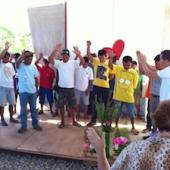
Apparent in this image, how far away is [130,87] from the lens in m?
4.80

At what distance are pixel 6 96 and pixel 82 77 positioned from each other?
51.9 inches

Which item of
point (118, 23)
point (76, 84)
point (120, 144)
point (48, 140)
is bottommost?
point (48, 140)

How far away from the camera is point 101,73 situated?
199 inches

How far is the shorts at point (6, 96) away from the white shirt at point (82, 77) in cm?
113

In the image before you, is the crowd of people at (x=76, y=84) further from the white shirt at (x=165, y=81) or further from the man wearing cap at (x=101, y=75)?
the white shirt at (x=165, y=81)

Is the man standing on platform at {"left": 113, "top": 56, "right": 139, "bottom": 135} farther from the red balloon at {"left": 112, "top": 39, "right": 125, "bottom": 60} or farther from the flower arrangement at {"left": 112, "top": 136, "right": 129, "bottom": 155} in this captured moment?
the flower arrangement at {"left": 112, "top": 136, "right": 129, "bottom": 155}

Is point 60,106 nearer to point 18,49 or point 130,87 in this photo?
point 130,87

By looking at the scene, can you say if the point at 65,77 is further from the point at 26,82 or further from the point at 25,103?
the point at 25,103

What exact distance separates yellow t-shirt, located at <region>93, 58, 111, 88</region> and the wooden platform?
0.80 meters

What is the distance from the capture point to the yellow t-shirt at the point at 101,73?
503cm

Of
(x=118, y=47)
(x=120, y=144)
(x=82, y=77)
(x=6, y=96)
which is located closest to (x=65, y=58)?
(x=82, y=77)

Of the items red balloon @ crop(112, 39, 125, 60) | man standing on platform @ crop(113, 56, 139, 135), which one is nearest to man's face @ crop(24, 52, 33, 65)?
man standing on platform @ crop(113, 56, 139, 135)

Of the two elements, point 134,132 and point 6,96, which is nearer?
Result: point 134,132

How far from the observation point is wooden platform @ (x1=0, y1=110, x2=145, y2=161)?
412 cm
